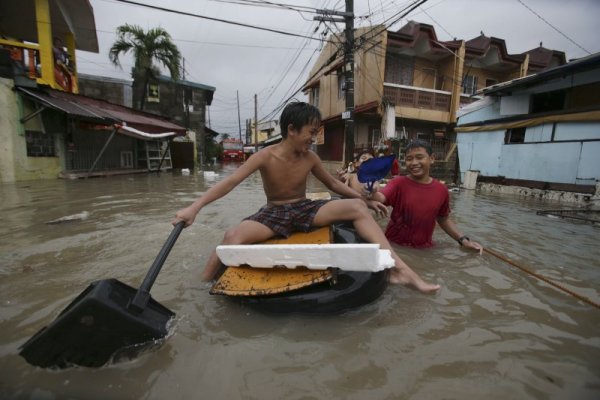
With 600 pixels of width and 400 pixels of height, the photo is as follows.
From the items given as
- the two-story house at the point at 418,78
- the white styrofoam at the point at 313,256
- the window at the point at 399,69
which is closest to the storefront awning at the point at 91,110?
the two-story house at the point at 418,78

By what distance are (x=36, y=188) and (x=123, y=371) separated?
8.32 m

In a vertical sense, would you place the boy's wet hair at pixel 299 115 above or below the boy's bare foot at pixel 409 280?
above

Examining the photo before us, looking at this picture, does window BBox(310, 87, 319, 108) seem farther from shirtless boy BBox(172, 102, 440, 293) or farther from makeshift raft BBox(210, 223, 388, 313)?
makeshift raft BBox(210, 223, 388, 313)

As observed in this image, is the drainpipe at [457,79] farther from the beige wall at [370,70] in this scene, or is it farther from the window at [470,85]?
the beige wall at [370,70]

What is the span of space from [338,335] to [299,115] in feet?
5.14

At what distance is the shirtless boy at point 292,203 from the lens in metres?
2.36

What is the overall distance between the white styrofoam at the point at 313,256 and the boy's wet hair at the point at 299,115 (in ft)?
3.41

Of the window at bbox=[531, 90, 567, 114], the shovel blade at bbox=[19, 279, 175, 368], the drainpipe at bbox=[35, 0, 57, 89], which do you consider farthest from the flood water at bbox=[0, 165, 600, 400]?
the window at bbox=[531, 90, 567, 114]

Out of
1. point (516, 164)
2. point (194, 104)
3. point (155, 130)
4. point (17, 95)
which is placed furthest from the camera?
point (194, 104)

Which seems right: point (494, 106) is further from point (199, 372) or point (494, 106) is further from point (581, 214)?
point (199, 372)

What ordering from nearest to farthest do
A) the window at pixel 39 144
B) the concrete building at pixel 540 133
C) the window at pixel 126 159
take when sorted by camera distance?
1. the concrete building at pixel 540 133
2. the window at pixel 39 144
3. the window at pixel 126 159

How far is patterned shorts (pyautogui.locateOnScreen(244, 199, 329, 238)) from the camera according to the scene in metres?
2.45

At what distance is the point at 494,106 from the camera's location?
11.3 metres

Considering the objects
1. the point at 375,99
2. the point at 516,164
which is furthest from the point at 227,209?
the point at 375,99
